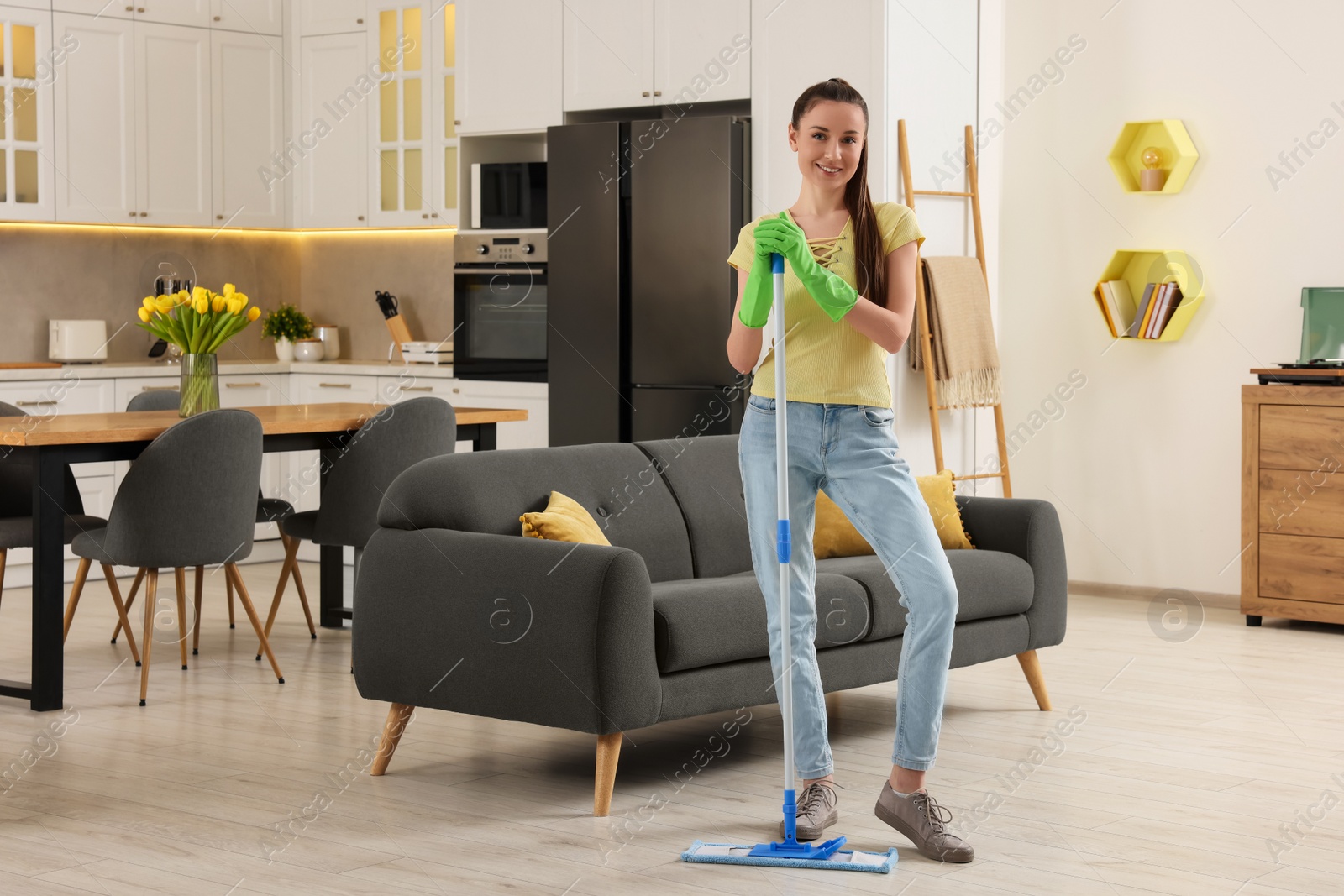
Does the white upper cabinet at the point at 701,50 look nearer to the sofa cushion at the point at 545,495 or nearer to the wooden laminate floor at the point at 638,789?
the sofa cushion at the point at 545,495

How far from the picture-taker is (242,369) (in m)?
7.43

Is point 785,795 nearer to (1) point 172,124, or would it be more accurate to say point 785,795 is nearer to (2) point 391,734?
(2) point 391,734

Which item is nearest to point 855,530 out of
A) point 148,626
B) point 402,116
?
point 148,626

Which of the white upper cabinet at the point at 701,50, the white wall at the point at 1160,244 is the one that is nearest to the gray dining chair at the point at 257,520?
the white upper cabinet at the point at 701,50

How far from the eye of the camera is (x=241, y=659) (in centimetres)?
523

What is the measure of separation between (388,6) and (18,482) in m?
3.13

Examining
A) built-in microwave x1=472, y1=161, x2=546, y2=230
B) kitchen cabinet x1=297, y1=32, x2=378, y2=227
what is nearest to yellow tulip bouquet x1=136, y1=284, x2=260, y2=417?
built-in microwave x1=472, y1=161, x2=546, y2=230

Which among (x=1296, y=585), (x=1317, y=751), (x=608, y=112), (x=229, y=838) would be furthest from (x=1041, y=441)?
(x=229, y=838)

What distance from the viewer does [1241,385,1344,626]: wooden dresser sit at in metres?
5.66

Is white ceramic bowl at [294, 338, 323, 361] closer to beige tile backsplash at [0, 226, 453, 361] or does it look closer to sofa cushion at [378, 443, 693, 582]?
beige tile backsplash at [0, 226, 453, 361]

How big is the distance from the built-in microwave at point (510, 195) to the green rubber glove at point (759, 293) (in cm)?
397

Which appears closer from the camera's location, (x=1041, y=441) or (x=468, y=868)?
(x=468, y=868)

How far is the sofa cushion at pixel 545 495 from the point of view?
3691 millimetres

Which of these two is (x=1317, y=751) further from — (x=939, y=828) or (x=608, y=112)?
(x=608, y=112)
